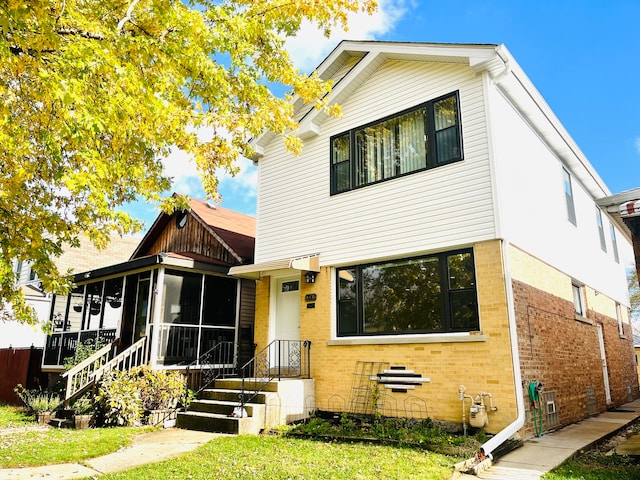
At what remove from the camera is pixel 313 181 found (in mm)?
12273

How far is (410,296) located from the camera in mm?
9812

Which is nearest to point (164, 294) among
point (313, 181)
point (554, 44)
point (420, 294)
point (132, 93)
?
point (313, 181)

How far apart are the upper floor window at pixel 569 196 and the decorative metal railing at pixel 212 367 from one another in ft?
31.9

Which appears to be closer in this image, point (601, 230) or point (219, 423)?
point (219, 423)

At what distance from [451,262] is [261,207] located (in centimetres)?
575

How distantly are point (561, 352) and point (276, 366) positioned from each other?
254 inches

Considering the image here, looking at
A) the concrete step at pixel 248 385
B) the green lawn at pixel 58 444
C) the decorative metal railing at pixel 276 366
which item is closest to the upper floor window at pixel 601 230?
the decorative metal railing at pixel 276 366

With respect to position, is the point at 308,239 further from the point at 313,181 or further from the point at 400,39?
the point at 400,39

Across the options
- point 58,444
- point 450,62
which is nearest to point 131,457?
point 58,444

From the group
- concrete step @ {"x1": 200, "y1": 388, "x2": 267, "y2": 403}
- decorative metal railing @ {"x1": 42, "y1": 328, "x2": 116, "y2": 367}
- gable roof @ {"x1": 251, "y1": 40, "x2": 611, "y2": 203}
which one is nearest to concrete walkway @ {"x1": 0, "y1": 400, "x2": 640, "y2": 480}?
concrete step @ {"x1": 200, "y1": 388, "x2": 267, "y2": 403}

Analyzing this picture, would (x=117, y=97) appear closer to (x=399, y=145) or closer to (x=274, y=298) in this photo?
(x=399, y=145)

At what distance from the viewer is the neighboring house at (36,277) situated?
72.5ft

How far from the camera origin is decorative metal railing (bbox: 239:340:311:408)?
10.4 meters

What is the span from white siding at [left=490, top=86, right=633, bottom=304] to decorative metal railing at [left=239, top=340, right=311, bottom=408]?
17.1 feet
